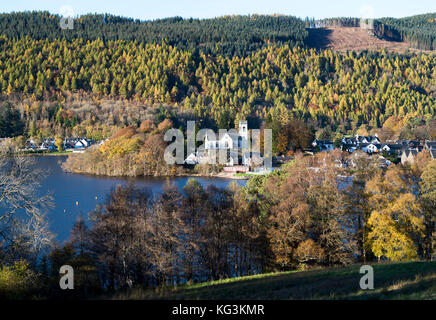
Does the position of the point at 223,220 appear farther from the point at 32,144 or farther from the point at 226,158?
the point at 32,144

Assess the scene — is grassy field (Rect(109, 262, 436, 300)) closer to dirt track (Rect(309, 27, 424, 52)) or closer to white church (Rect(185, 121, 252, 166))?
white church (Rect(185, 121, 252, 166))

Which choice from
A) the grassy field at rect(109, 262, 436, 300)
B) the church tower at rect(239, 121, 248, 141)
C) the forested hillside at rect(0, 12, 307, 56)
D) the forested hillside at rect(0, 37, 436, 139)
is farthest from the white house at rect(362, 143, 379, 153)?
the forested hillside at rect(0, 12, 307, 56)

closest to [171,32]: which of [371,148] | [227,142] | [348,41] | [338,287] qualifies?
[348,41]

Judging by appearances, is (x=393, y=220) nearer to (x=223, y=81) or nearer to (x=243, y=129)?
(x=243, y=129)

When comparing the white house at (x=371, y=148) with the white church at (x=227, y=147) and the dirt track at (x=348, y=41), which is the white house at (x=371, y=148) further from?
the dirt track at (x=348, y=41)

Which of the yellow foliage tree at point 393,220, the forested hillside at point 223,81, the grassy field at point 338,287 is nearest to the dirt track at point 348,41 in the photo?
the forested hillside at point 223,81

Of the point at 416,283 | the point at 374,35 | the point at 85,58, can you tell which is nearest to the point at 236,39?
the point at 85,58
